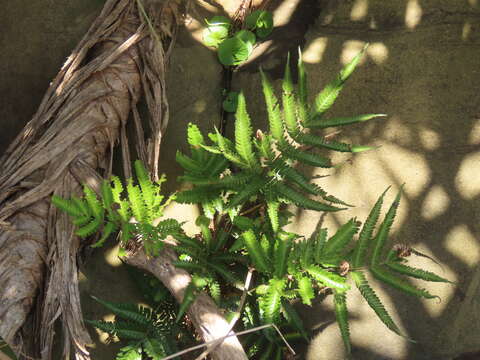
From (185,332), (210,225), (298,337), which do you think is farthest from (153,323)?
(298,337)

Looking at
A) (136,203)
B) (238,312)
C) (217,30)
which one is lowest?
(238,312)

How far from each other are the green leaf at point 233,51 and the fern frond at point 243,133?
721mm

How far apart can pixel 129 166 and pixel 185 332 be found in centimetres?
90

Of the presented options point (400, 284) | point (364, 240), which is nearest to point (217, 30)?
point (364, 240)

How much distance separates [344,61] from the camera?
2789mm

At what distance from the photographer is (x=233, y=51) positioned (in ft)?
9.09

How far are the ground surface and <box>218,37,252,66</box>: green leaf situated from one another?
0.11m

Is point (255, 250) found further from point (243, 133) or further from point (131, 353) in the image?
point (131, 353)

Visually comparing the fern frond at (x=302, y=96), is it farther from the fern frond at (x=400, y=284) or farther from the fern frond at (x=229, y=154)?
the fern frond at (x=400, y=284)

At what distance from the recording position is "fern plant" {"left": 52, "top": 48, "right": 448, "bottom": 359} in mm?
2064

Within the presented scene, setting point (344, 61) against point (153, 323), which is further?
point (344, 61)

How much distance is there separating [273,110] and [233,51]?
76 centimetres

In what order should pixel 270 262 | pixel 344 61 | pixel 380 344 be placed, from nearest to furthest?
pixel 270 262 < pixel 380 344 < pixel 344 61

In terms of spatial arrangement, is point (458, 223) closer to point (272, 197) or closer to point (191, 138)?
point (272, 197)
